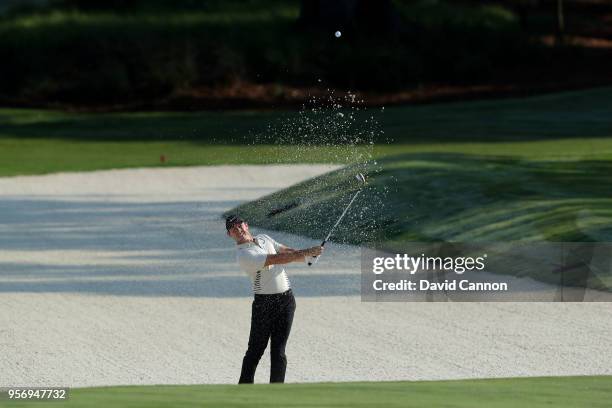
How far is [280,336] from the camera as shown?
1132cm

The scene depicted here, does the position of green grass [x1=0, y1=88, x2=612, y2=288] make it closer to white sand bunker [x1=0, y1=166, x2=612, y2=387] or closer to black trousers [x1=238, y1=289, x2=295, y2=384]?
white sand bunker [x1=0, y1=166, x2=612, y2=387]

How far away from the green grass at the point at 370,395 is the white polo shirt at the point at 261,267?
2.39 ft

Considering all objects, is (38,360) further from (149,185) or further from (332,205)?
(149,185)

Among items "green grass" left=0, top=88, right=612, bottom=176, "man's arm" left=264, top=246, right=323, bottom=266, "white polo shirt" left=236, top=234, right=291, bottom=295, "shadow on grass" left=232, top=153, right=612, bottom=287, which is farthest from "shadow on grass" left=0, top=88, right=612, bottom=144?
"man's arm" left=264, top=246, right=323, bottom=266

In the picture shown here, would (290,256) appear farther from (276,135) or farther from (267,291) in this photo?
(276,135)

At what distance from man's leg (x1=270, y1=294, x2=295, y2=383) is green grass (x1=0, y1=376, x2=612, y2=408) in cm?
45

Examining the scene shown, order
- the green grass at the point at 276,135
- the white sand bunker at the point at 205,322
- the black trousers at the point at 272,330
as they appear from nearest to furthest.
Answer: the black trousers at the point at 272,330 < the white sand bunker at the point at 205,322 < the green grass at the point at 276,135

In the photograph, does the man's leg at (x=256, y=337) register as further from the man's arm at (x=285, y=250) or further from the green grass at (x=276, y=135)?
the green grass at (x=276, y=135)

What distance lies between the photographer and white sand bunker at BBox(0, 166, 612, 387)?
12555mm

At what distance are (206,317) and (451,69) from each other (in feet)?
110

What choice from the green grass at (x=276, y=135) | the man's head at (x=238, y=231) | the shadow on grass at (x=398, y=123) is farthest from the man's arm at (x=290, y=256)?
the shadow on grass at (x=398, y=123)

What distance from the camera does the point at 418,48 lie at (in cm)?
4847

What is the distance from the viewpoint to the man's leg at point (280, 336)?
11188 mm

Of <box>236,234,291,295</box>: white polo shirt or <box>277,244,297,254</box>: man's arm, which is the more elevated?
<box>277,244,297,254</box>: man's arm
